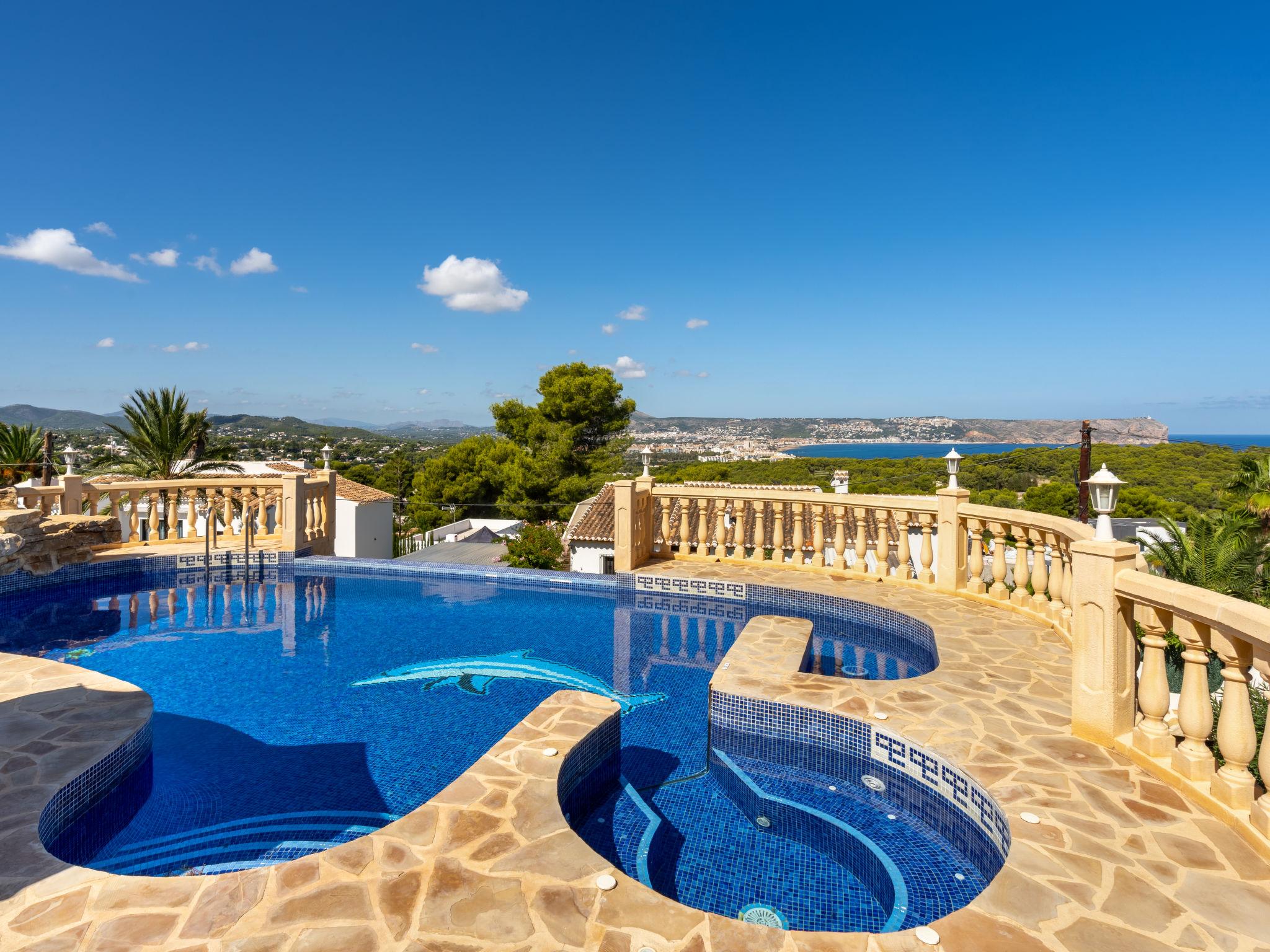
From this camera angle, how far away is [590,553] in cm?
1900

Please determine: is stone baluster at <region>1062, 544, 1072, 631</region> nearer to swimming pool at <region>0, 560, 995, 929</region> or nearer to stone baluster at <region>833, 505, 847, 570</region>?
swimming pool at <region>0, 560, 995, 929</region>

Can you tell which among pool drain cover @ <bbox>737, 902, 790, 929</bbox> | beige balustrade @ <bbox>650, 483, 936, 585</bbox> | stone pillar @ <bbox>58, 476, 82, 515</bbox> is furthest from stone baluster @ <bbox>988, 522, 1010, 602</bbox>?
stone pillar @ <bbox>58, 476, 82, 515</bbox>

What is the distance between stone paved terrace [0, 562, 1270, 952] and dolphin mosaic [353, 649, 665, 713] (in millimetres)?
1792

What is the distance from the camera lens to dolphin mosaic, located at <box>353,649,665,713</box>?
5188 mm

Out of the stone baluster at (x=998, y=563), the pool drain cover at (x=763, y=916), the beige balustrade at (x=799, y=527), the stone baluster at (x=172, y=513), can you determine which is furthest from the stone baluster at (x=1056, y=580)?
the stone baluster at (x=172, y=513)

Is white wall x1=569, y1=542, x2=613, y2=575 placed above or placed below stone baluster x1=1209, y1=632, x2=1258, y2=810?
below

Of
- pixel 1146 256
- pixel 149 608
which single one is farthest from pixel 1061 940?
pixel 1146 256

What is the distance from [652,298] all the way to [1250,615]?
3209 cm

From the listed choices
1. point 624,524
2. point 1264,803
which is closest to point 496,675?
point 624,524

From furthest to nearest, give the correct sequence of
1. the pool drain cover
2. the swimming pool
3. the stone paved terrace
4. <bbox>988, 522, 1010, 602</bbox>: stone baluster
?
<bbox>988, 522, 1010, 602</bbox>: stone baluster
the swimming pool
the pool drain cover
the stone paved terrace

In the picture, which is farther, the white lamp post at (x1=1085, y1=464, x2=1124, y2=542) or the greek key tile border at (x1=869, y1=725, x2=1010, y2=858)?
the white lamp post at (x1=1085, y1=464, x2=1124, y2=542)

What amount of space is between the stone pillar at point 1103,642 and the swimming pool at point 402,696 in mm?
1121

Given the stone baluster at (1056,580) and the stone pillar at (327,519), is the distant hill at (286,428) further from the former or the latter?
the stone baluster at (1056,580)

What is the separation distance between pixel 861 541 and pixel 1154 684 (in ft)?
14.1
